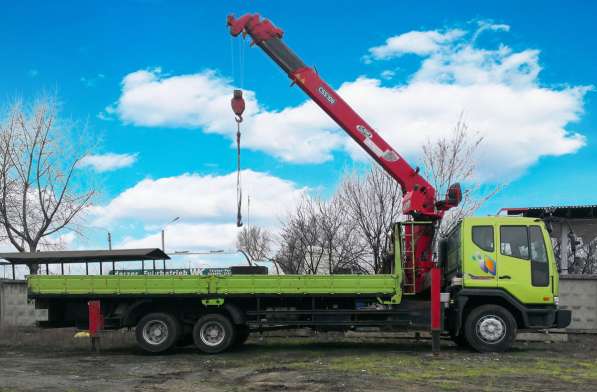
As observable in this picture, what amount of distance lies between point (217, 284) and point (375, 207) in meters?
12.7

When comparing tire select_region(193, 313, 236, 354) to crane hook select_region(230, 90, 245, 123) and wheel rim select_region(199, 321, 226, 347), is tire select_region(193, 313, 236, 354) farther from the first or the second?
crane hook select_region(230, 90, 245, 123)

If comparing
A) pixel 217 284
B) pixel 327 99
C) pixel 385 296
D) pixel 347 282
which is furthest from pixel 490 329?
pixel 327 99

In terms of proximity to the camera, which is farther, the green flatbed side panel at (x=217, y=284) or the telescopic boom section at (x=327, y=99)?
the telescopic boom section at (x=327, y=99)

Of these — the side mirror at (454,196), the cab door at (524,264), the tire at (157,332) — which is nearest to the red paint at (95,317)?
the tire at (157,332)

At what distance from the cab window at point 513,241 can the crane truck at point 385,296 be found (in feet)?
0.07

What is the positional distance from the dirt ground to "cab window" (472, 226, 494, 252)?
2.13m

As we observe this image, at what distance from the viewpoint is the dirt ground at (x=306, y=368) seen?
30.5ft

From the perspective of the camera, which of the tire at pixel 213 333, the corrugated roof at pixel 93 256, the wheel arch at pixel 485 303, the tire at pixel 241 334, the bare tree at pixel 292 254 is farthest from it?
the bare tree at pixel 292 254

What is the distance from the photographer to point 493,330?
42.1 ft

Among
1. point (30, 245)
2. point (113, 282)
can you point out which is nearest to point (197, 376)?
point (113, 282)

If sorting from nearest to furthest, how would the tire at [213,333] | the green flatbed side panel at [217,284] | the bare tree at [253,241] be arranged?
the green flatbed side panel at [217,284], the tire at [213,333], the bare tree at [253,241]

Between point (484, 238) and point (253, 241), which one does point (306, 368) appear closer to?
point (484, 238)

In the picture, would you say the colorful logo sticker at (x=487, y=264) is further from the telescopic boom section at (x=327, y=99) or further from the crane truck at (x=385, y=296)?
the telescopic boom section at (x=327, y=99)

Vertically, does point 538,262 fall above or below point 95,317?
above
